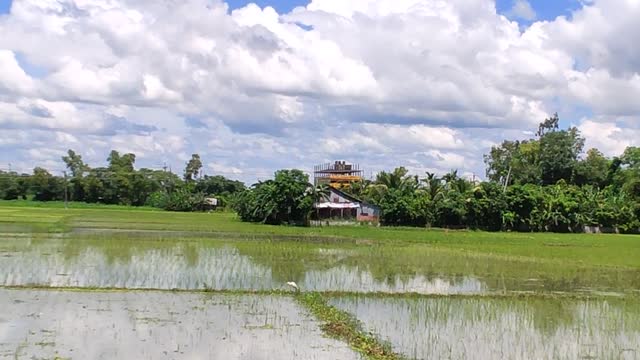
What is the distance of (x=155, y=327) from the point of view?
426 inches

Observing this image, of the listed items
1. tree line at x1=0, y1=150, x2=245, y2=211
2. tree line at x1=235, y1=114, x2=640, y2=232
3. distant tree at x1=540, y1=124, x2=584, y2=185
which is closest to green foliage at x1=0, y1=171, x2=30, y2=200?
tree line at x1=0, y1=150, x2=245, y2=211

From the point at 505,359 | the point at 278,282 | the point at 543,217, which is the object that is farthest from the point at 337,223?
the point at 505,359

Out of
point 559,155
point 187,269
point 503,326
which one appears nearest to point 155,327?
point 503,326

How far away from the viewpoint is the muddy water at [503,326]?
33.8ft

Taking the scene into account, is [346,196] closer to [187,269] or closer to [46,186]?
[187,269]

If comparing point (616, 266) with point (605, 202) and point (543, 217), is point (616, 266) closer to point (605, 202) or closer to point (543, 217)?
point (543, 217)

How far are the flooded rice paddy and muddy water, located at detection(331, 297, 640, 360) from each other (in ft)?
0.10

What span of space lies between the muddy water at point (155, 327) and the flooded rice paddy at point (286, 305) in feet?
0.08

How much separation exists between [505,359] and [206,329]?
438 centimetres

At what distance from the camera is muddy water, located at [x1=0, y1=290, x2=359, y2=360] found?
9.25m

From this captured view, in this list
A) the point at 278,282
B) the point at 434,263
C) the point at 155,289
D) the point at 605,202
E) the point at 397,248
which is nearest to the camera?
the point at 155,289

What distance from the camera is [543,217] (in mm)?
49844

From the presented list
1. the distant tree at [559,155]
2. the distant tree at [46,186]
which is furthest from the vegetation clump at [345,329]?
the distant tree at [46,186]

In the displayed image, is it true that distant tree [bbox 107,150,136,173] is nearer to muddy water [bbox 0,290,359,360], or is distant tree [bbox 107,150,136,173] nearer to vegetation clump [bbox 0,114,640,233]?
vegetation clump [bbox 0,114,640,233]
